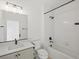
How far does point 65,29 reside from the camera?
2.52m

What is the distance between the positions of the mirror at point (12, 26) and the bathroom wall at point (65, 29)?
1.02 metres

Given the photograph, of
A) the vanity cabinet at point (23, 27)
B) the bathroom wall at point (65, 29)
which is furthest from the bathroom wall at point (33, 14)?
the bathroom wall at point (65, 29)

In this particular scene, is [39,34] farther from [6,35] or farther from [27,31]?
[6,35]

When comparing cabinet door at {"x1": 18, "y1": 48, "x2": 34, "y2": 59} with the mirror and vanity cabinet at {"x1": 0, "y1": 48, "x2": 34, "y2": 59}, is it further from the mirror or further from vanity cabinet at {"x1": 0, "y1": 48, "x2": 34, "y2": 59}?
the mirror

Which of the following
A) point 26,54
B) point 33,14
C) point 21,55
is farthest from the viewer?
point 33,14

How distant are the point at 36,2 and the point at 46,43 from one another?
1844 millimetres

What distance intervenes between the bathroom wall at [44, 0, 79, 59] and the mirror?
3.35 feet

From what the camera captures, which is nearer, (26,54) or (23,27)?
(26,54)

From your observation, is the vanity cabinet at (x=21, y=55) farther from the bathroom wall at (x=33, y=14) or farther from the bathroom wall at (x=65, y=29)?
the bathroom wall at (x=65, y=29)

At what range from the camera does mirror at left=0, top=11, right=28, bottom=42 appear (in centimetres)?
187

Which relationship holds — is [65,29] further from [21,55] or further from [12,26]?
[12,26]

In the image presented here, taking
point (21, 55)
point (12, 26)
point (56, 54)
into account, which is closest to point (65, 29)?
point (56, 54)

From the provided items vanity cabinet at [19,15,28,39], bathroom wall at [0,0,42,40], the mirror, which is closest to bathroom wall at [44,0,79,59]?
bathroom wall at [0,0,42,40]

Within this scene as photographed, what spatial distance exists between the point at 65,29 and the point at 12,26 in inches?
77.2
